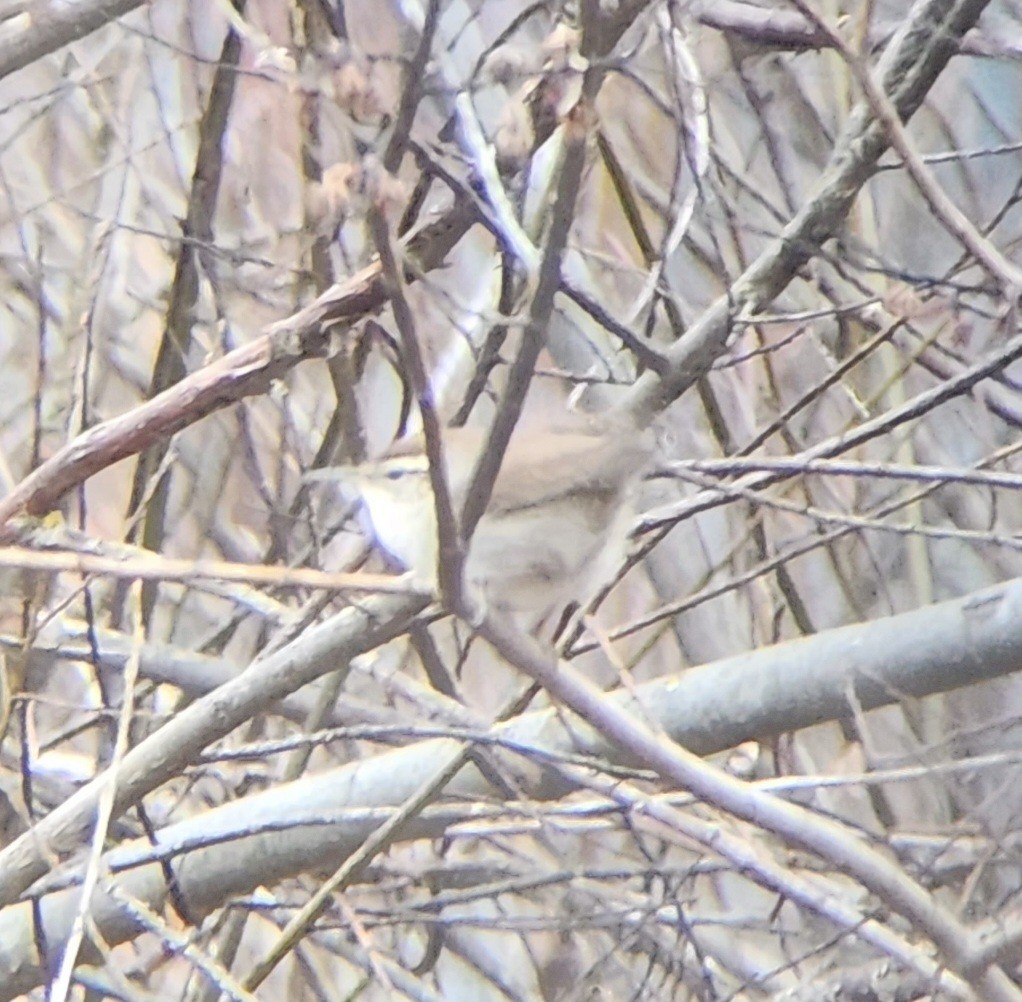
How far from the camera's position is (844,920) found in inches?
57.7

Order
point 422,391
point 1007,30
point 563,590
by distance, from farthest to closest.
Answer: point 1007,30, point 563,590, point 422,391

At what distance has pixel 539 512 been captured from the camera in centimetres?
152

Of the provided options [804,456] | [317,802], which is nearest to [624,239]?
[804,456]

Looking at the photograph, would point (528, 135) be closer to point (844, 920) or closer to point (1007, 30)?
point (844, 920)

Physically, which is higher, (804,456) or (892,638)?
(804,456)

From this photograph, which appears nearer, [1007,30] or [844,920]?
[844,920]

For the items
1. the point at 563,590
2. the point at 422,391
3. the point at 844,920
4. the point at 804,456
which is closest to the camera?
the point at 422,391

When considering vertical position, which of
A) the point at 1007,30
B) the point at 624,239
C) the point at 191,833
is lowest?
the point at 191,833

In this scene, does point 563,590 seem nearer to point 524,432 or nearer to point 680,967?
point 524,432

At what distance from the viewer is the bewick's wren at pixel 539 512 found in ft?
4.94

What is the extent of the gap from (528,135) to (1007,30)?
1328 mm

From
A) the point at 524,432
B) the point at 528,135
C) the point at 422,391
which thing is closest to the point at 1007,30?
the point at 524,432

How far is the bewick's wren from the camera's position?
4.94ft

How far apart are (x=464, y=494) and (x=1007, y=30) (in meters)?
1.40
